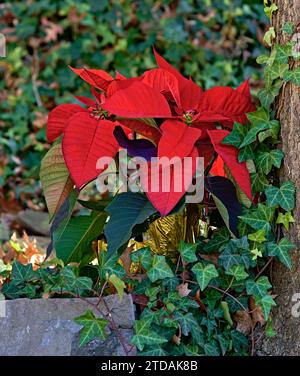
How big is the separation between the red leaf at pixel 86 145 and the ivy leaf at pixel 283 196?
0.36 metres

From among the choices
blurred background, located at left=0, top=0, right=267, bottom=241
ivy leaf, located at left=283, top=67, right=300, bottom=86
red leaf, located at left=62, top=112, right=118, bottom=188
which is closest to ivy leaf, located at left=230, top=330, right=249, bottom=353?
red leaf, located at left=62, top=112, right=118, bottom=188

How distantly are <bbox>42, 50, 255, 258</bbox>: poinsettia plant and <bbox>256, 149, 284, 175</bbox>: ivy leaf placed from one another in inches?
1.5

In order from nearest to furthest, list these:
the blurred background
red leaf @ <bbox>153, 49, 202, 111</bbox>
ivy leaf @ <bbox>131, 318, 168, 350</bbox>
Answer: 1. ivy leaf @ <bbox>131, 318, 168, 350</bbox>
2. red leaf @ <bbox>153, 49, 202, 111</bbox>
3. the blurred background

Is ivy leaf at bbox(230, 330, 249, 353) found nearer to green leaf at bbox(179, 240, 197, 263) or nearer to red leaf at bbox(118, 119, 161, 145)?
green leaf at bbox(179, 240, 197, 263)

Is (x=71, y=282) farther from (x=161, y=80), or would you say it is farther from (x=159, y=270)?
(x=161, y=80)

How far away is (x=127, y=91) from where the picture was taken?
1655mm

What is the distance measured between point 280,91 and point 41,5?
2819 millimetres

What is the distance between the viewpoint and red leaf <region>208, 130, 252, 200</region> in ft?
5.44

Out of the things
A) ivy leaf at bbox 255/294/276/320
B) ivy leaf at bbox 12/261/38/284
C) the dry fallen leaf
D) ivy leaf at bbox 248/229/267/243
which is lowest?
the dry fallen leaf

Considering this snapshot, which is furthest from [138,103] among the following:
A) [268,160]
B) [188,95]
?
[268,160]

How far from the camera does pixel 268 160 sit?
168 centimetres

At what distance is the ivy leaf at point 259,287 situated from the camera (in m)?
1.61

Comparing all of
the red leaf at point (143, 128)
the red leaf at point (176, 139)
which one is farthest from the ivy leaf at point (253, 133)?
the red leaf at point (143, 128)

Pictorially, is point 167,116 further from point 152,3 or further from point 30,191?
point 152,3
